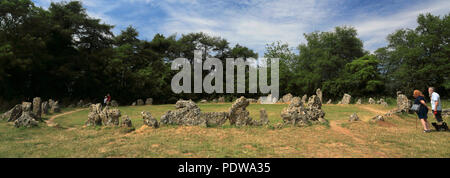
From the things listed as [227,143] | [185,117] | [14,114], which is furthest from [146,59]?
[227,143]

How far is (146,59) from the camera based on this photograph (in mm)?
36250

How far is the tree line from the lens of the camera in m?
22.9

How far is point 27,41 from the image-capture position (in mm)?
21438

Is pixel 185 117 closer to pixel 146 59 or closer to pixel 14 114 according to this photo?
pixel 14 114

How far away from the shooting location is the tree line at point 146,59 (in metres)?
22.9

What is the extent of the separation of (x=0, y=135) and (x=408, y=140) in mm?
14265

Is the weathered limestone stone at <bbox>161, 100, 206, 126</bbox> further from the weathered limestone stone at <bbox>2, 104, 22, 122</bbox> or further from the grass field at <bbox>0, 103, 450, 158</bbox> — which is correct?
the weathered limestone stone at <bbox>2, 104, 22, 122</bbox>

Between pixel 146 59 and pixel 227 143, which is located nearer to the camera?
pixel 227 143

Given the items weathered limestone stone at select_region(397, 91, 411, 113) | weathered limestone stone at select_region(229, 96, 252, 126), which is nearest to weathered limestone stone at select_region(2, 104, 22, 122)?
weathered limestone stone at select_region(229, 96, 252, 126)

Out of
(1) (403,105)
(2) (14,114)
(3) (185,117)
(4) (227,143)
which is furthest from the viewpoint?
(1) (403,105)

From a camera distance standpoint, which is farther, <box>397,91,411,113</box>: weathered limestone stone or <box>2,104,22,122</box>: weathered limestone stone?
<box>397,91,411,113</box>: weathered limestone stone

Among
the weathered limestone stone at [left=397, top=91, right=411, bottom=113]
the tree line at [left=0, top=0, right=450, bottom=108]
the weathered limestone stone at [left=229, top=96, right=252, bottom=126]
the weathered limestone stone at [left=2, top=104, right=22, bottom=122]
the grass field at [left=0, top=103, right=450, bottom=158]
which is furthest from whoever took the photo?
the tree line at [left=0, top=0, right=450, bottom=108]

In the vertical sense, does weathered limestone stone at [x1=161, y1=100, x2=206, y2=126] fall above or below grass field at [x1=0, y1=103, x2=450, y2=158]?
above
